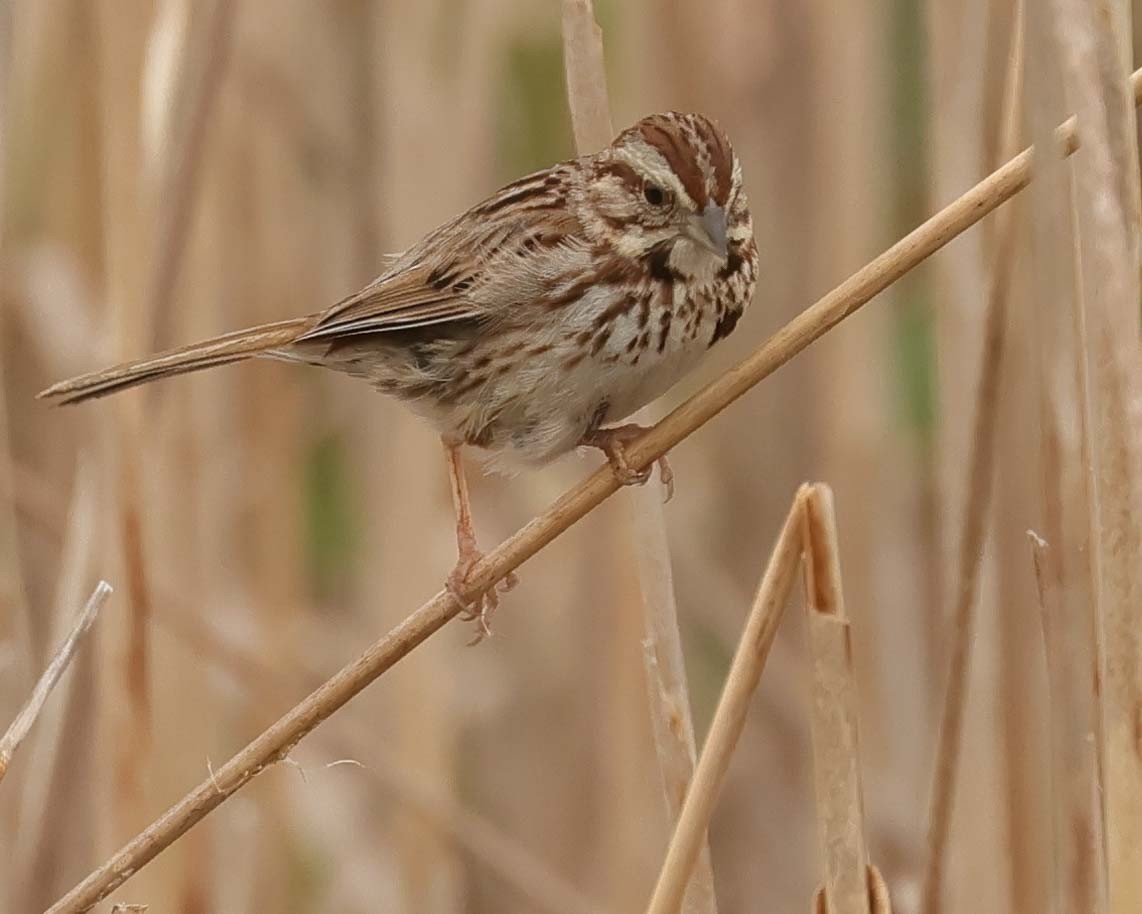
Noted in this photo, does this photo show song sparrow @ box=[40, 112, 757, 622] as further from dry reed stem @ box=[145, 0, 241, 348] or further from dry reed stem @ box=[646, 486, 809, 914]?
dry reed stem @ box=[646, 486, 809, 914]

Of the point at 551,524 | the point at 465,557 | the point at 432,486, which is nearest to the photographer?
the point at 551,524

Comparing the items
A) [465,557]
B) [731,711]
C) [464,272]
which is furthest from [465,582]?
[731,711]

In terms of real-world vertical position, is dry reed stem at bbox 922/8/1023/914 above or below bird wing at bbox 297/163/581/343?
below

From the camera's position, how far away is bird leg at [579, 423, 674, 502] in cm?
162

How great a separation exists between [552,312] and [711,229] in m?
0.25

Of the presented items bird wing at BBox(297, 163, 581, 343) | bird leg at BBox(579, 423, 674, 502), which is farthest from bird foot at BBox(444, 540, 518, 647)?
bird wing at BBox(297, 163, 581, 343)

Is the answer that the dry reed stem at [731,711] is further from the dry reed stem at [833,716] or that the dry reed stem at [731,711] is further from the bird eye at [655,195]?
the bird eye at [655,195]

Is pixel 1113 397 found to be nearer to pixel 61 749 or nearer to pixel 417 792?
pixel 61 749

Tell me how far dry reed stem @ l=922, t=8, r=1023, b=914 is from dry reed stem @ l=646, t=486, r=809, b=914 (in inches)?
14.0

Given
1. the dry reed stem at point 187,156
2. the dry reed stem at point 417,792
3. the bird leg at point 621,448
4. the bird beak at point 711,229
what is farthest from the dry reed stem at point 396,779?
the bird beak at point 711,229

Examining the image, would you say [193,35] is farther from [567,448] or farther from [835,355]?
[835,355]

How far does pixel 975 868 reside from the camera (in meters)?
2.08

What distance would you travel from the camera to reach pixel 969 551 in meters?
1.63

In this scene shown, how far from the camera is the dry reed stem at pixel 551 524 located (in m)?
1.31
